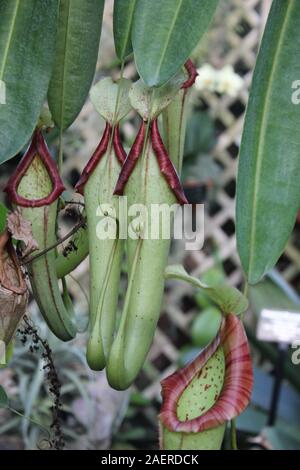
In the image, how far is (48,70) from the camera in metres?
0.69

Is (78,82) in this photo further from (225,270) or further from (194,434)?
(225,270)

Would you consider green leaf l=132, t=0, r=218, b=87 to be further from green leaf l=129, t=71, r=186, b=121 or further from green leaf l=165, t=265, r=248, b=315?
green leaf l=165, t=265, r=248, b=315

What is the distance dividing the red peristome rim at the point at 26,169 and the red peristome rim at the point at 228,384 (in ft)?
0.83

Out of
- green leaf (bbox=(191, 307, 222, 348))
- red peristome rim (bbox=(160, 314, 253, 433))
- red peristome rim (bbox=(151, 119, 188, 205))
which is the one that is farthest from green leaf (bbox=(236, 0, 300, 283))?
green leaf (bbox=(191, 307, 222, 348))

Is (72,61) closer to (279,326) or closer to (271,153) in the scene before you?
(271,153)

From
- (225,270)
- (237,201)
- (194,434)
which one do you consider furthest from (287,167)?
(225,270)

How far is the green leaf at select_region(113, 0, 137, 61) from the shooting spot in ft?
2.29

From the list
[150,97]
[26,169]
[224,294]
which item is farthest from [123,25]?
[224,294]

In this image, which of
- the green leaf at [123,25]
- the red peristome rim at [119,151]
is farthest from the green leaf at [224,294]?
the green leaf at [123,25]

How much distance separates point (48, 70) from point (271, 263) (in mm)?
290

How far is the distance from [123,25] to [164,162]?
144 mm

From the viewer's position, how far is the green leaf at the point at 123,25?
697 mm

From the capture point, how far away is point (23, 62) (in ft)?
2.22

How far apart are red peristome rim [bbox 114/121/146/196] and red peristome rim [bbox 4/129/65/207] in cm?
9
